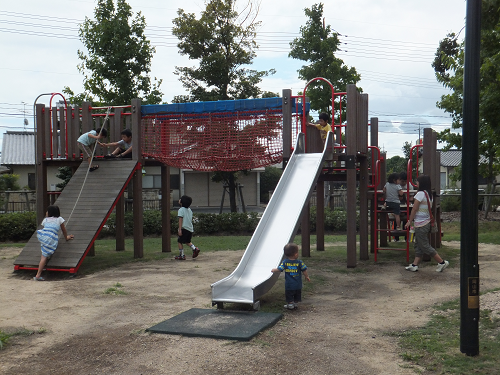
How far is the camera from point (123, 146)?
12.3 m

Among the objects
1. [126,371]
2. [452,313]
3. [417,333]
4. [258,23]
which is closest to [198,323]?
[126,371]

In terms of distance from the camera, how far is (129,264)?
36.6 ft

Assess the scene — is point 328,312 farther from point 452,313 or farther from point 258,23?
point 258,23

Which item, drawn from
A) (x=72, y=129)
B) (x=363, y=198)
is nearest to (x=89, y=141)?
(x=72, y=129)

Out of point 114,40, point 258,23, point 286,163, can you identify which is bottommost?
point 286,163

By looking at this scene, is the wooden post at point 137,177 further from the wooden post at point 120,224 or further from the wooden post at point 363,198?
the wooden post at point 363,198

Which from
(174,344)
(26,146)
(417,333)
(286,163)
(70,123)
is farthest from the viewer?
(26,146)

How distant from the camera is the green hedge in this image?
1727cm

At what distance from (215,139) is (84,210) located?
3.22 meters

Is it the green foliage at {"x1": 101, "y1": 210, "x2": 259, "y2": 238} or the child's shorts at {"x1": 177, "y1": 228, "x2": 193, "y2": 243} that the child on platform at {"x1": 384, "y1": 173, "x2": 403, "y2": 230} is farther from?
the green foliage at {"x1": 101, "y1": 210, "x2": 259, "y2": 238}

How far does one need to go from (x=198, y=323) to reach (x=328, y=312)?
5.77ft

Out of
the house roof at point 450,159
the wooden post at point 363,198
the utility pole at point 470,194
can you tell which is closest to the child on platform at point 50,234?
the wooden post at point 363,198

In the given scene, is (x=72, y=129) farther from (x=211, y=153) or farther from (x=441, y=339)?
(x=441, y=339)

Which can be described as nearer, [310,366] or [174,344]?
[310,366]
